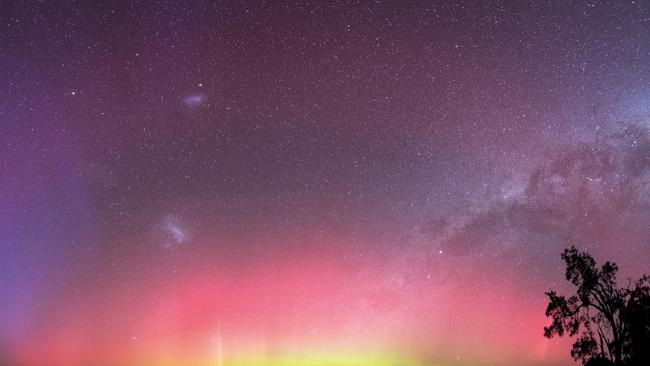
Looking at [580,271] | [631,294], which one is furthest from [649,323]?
[580,271]

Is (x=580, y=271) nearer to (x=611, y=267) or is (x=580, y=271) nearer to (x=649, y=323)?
(x=611, y=267)

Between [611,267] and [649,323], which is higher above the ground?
[611,267]

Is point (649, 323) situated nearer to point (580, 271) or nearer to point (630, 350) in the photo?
point (630, 350)

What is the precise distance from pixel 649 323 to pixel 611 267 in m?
3.94

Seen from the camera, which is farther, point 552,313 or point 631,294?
point 552,313

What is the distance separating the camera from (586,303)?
38438 millimetres

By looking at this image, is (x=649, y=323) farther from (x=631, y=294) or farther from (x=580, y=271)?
(x=580, y=271)

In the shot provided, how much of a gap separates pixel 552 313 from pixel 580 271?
3.40 metres

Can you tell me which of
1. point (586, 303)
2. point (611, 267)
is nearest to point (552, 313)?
point (586, 303)

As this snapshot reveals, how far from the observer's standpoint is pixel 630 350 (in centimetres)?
3694

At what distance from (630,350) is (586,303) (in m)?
3.69

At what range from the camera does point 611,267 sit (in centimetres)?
3791

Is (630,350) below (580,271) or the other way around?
below

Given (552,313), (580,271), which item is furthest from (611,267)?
(552,313)
